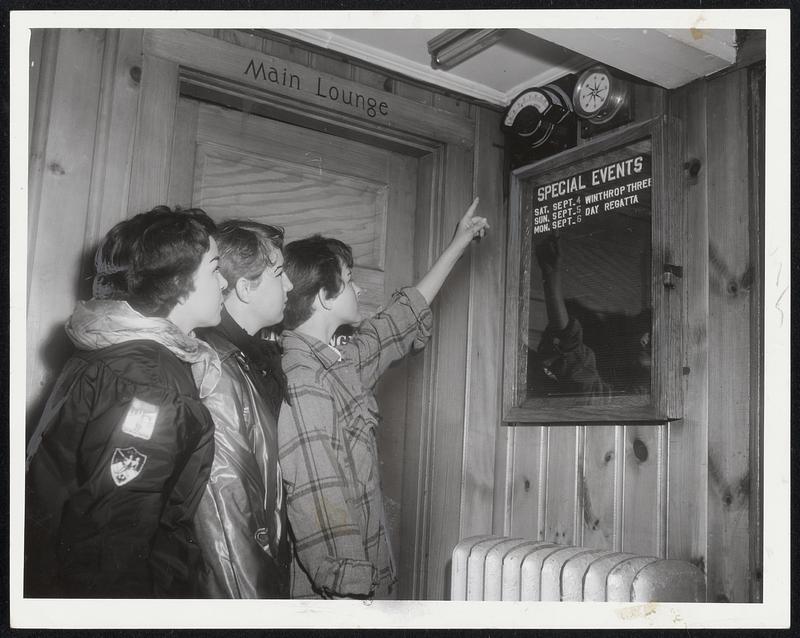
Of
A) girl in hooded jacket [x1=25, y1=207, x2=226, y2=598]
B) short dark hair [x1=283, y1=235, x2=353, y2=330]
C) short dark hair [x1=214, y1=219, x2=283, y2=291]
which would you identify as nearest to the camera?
girl in hooded jacket [x1=25, y1=207, x2=226, y2=598]

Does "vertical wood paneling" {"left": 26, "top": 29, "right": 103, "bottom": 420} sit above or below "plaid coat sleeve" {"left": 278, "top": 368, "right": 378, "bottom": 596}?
above

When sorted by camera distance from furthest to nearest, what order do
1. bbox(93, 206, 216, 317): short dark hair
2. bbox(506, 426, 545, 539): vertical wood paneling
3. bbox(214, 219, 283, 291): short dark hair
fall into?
bbox(506, 426, 545, 539): vertical wood paneling → bbox(214, 219, 283, 291): short dark hair → bbox(93, 206, 216, 317): short dark hair

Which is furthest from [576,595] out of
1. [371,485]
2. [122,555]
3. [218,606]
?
[122,555]

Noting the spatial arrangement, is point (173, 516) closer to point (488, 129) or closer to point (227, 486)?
point (227, 486)

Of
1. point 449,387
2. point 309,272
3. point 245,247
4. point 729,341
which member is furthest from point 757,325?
point 245,247

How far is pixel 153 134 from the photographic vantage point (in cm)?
170

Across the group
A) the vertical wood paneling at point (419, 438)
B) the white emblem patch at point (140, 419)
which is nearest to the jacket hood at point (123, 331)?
the white emblem patch at point (140, 419)

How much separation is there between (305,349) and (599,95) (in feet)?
2.90

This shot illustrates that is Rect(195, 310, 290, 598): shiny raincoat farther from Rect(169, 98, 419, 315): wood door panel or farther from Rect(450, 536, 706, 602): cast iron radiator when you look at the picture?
Rect(450, 536, 706, 602): cast iron radiator

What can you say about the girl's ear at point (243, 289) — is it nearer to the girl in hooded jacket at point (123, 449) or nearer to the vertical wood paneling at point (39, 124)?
the girl in hooded jacket at point (123, 449)

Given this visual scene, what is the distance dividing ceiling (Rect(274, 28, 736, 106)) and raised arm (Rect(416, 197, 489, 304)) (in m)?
0.31

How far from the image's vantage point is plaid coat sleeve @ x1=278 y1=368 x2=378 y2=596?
1.68 metres

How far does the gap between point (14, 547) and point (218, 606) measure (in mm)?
383

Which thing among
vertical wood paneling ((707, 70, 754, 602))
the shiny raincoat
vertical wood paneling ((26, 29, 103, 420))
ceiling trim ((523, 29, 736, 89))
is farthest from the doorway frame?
vertical wood paneling ((707, 70, 754, 602))
